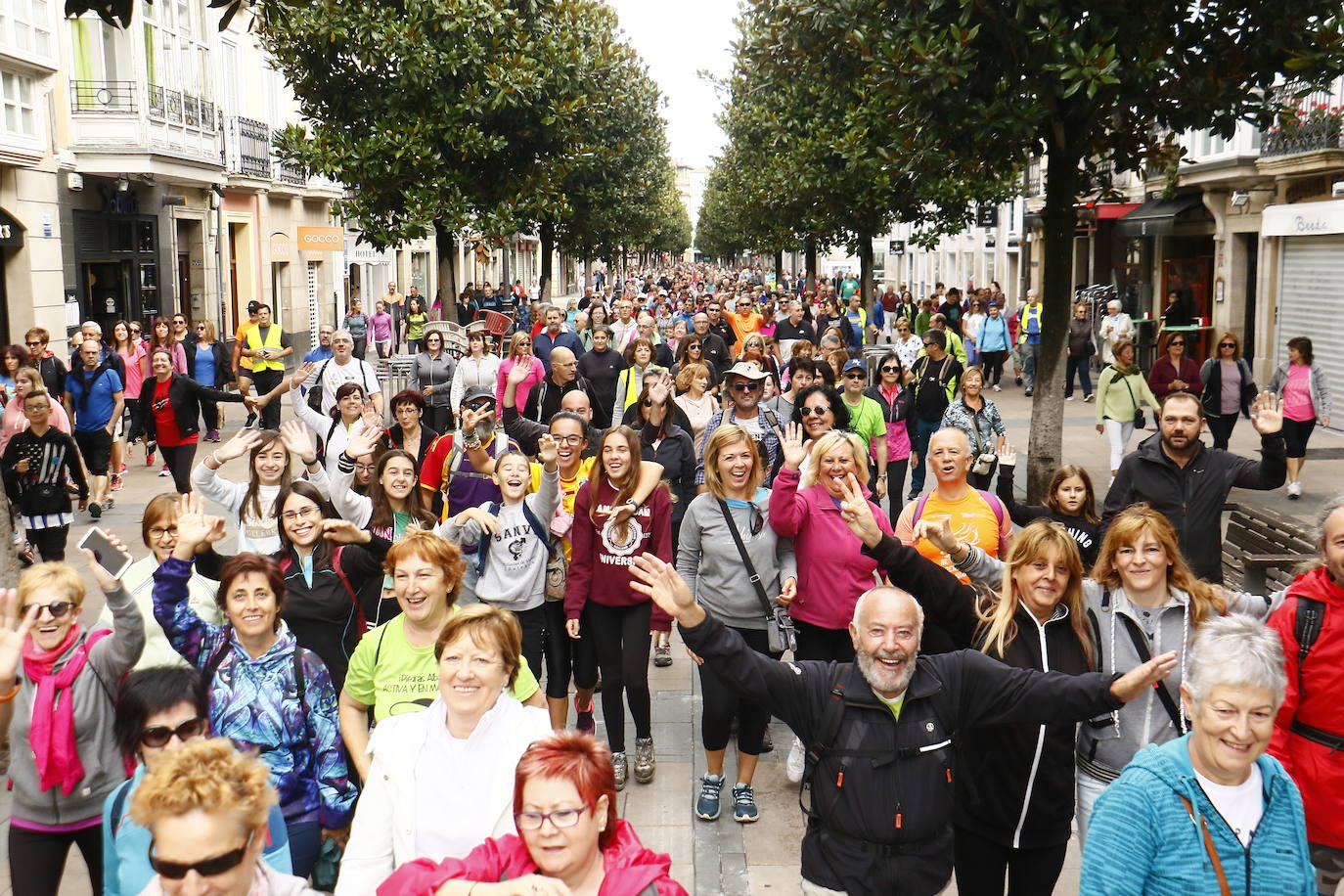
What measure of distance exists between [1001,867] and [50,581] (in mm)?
3348

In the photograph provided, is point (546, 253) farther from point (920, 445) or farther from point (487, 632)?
point (487, 632)

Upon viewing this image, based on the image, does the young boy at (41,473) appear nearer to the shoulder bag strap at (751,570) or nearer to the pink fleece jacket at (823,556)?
the shoulder bag strap at (751,570)

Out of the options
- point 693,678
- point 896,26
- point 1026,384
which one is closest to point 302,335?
point 1026,384

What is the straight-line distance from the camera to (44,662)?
4.46 m

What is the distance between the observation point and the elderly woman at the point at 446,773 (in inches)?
145

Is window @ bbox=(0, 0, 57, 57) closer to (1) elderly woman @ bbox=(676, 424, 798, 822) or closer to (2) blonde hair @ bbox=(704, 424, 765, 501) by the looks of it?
(2) blonde hair @ bbox=(704, 424, 765, 501)

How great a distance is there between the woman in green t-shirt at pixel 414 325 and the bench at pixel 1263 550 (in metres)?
17.7

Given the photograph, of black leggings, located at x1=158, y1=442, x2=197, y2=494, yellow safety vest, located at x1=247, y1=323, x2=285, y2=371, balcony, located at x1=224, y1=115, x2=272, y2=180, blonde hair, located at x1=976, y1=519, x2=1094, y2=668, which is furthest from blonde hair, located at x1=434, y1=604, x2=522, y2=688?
balcony, located at x1=224, y1=115, x2=272, y2=180

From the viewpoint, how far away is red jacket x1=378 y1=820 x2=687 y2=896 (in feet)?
9.82

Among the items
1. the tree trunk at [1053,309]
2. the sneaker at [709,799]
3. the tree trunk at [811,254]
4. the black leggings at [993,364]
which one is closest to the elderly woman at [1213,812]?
the sneaker at [709,799]

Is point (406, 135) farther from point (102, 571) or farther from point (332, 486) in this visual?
point (102, 571)

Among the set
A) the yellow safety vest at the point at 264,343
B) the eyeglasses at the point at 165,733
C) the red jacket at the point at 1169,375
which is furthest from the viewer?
the yellow safety vest at the point at 264,343

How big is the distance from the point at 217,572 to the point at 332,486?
156 cm

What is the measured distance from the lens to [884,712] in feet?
12.5
